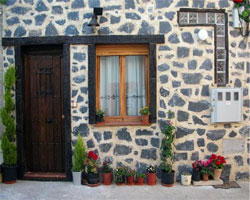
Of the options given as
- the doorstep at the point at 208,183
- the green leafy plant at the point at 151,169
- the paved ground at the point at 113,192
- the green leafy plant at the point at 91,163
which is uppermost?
the green leafy plant at the point at 91,163

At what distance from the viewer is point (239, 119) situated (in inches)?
238

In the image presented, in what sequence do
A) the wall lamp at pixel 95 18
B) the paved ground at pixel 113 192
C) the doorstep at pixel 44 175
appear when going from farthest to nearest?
the doorstep at pixel 44 175 → the wall lamp at pixel 95 18 → the paved ground at pixel 113 192

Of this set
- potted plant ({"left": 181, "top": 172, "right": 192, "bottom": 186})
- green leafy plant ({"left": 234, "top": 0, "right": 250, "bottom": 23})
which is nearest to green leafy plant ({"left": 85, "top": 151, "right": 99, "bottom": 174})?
potted plant ({"left": 181, "top": 172, "right": 192, "bottom": 186})

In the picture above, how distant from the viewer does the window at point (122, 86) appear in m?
6.28

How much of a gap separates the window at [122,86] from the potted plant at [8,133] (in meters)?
1.58

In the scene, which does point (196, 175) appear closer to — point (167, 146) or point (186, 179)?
point (186, 179)

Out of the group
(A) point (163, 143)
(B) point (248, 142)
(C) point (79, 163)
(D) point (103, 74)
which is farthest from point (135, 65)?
(B) point (248, 142)

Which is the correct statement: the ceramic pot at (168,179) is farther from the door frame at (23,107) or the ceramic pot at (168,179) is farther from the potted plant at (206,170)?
the door frame at (23,107)

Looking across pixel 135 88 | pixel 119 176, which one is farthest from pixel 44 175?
pixel 135 88

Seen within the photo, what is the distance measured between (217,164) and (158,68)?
6.72 ft

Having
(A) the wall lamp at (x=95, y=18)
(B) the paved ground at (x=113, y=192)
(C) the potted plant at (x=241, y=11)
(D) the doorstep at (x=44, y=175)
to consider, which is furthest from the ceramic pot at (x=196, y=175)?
(A) the wall lamp at (x=95, y=18)

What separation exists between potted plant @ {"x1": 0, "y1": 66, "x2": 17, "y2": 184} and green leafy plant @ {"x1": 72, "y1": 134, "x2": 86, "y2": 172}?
1134mm

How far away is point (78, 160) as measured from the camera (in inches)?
230

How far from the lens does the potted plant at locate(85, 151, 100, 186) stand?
19.2 ft
